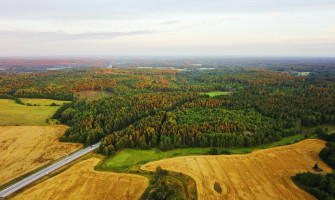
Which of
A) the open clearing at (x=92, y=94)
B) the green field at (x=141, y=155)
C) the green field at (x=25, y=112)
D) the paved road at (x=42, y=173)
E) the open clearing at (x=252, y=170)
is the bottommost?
the paved road at (x=42, y=173)

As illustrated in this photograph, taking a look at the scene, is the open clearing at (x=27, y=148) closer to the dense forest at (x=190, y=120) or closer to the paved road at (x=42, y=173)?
the paved road at (x=42, y=173)

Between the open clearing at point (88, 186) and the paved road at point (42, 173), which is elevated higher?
the open clearing at point (88, 186)

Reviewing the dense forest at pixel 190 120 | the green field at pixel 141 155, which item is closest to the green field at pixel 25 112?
the dense forest at pixel 190 120

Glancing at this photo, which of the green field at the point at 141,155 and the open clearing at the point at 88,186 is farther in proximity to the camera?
the green field at the point at 141,155

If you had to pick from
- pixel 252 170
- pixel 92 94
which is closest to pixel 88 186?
pixel 252 170

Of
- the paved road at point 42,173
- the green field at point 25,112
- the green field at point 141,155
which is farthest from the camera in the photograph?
the green field at point 25,112

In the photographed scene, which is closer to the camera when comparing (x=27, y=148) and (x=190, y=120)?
(x=27, y=148)

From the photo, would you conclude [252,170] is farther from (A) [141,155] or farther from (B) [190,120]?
(B) [190,120]

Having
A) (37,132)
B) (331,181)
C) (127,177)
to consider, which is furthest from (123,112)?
(331,181)
